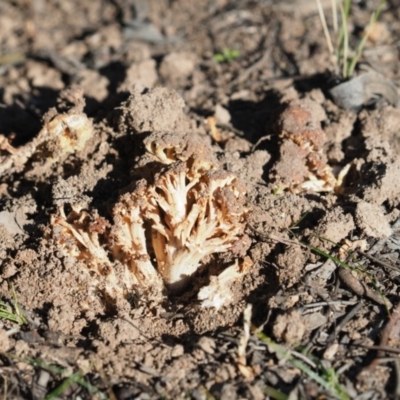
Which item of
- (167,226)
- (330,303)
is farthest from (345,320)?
(167,226)

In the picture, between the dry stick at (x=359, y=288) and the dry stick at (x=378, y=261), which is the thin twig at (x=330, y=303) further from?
the dry stick at (x=378, y=261)

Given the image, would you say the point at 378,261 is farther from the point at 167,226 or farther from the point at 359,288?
the point at 167,226

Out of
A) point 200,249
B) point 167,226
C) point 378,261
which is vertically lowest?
point 378,261

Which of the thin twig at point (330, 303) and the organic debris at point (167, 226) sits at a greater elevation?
the organic debris at point (167, 226)

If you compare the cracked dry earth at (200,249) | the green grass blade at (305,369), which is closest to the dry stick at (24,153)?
the cracked dry earth at (200,249)

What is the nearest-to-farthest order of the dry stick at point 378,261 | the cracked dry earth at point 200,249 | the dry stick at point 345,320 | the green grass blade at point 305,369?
the green grass blade at point 305,369 → the cracked dry earth at point 200,249 → the dry stick at point 345,320 → the dry stick at point 378,261

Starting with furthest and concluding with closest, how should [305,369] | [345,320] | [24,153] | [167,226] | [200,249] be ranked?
1. [24,153]
2. [167,226]
3. [200,249]
4. [345,320]
5. [305,369]
